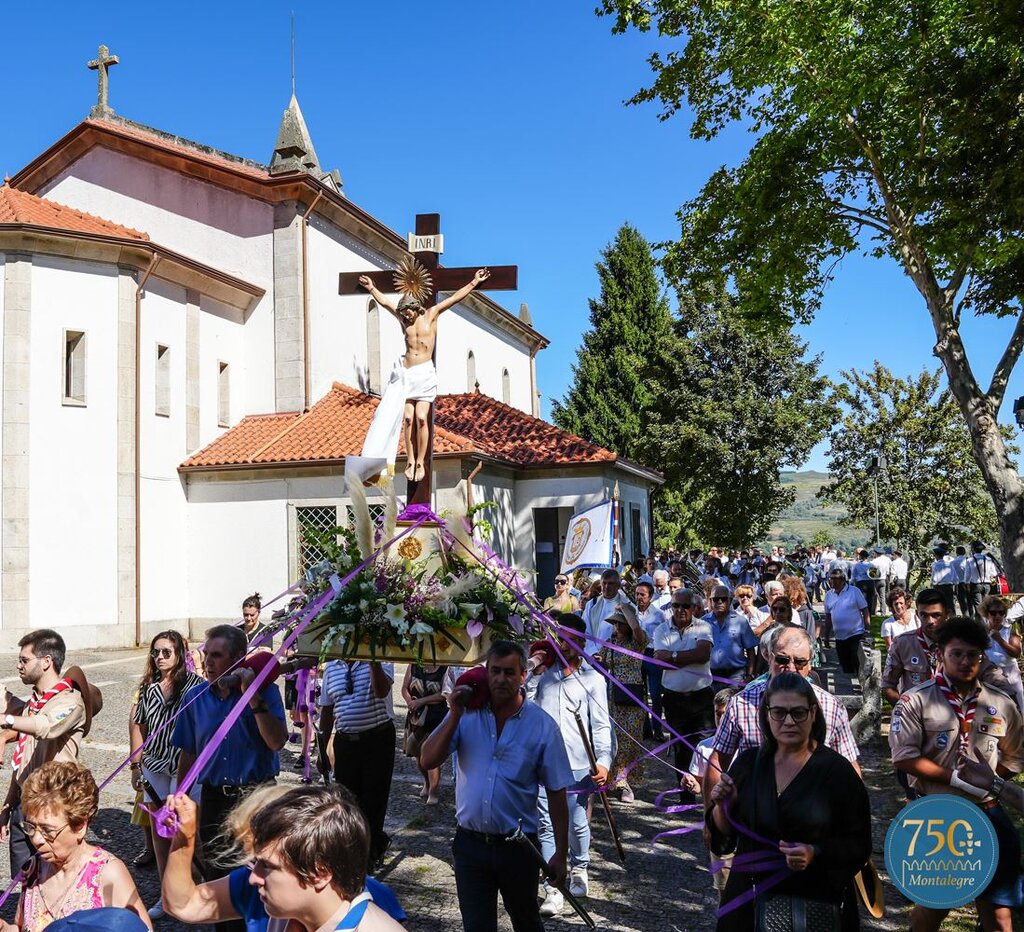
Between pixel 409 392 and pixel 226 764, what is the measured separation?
2588mm

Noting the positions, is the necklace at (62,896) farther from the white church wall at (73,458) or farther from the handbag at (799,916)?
the white church wall at (73,458)

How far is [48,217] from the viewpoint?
2008 cm

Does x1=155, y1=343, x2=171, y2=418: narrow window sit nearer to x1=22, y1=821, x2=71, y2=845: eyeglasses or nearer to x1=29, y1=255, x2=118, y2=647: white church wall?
x1=29, y1=255, x2=118, y2=647: white church wall

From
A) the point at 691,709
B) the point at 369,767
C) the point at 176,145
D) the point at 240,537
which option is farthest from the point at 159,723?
the point at 176,145

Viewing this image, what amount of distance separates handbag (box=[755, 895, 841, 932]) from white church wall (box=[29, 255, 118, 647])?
18.3 m

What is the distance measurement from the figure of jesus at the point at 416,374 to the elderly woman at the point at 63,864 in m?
3.35

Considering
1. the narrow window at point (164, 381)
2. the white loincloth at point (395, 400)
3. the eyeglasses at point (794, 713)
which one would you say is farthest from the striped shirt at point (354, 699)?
the narrow window at point (164, 381)

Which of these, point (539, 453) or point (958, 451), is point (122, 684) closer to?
point (539, 453)

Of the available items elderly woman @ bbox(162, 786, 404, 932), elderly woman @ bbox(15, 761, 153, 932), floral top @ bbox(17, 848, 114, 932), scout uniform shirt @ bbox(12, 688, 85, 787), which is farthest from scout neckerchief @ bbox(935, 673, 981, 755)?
scout uniform shirt @ bbox(12, 688, 85, 787)

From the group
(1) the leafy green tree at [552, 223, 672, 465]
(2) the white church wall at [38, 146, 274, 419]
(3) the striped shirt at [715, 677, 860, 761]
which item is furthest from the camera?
(1) the leafy green tree at [552, 223, 672, 465]

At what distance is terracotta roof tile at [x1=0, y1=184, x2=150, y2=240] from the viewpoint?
19391mm

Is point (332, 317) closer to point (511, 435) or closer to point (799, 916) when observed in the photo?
point (511, 435)

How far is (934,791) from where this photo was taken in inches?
184

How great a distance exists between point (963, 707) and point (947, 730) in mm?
155
